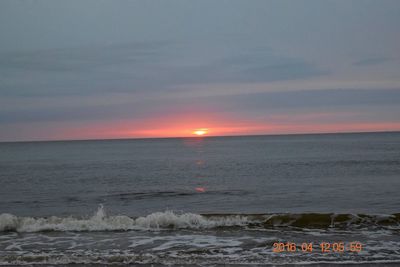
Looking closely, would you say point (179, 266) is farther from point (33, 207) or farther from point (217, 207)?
point (33, 207)

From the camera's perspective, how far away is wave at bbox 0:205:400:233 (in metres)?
15.4

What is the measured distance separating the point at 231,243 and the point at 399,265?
5.08 meters

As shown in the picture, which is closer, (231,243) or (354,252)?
(354,252)

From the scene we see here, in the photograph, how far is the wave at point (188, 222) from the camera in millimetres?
15383

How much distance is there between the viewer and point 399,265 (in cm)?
974

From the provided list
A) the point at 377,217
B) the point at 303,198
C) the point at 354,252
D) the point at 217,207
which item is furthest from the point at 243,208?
the point at 354,252
